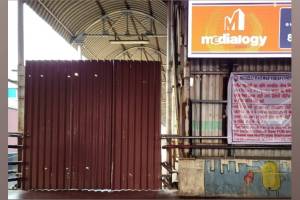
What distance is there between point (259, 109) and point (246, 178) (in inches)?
62.4

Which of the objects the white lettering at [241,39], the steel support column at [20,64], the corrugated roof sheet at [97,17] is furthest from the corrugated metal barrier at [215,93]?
the corrugated roof sheet at [97,17]

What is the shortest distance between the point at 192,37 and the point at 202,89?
4.01ft

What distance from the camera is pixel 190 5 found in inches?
377

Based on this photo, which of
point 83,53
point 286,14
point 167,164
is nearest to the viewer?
point 286,14

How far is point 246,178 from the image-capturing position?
31.6ft

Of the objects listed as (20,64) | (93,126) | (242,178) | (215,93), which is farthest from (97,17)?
(242,178)

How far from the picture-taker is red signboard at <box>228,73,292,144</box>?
9.68 meters

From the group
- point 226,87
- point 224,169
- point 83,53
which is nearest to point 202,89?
point 226,87

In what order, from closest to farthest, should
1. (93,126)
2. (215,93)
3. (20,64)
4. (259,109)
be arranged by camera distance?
(259,109), (215,93), (93,126), (20,64)

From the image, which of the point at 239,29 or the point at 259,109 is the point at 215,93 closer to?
the point at 259,109

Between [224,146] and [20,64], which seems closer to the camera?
[224,146]

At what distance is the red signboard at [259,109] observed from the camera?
381 inches

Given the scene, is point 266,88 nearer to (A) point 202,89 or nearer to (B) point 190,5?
(A) point 202,89

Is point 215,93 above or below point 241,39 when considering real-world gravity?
below
